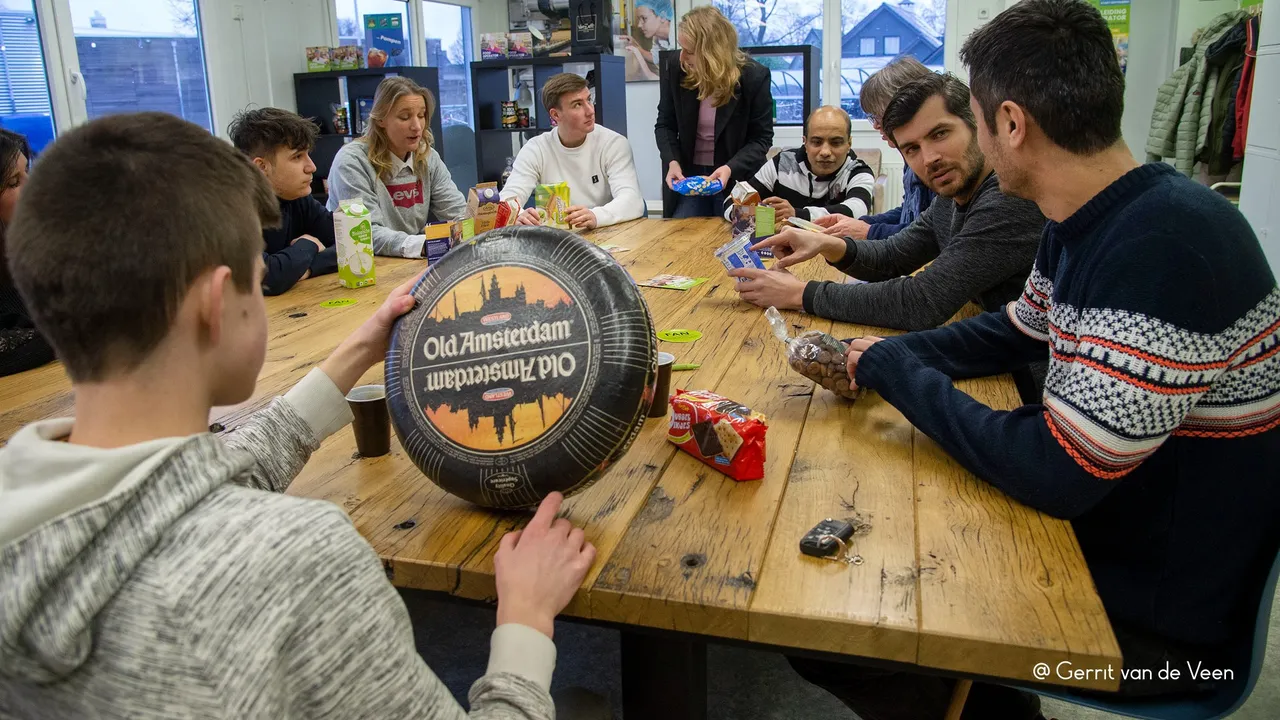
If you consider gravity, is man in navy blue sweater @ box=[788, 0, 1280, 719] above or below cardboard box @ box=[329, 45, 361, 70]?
below

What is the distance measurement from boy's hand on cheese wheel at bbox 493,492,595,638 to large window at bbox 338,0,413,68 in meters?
6.30

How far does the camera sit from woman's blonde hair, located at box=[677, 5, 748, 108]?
4480mm

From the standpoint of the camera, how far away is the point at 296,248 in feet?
9.61

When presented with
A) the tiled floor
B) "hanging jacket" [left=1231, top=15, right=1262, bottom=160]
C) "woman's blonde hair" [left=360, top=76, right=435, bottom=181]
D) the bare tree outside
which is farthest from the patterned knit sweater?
the bare tree outside

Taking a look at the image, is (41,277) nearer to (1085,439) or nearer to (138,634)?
(138,634)

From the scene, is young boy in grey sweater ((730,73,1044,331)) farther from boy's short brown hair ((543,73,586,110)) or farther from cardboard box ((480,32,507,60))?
cardboard box ((480,32,507,60))

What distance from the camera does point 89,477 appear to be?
72 cm

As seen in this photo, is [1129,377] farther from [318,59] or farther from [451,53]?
[451,53]

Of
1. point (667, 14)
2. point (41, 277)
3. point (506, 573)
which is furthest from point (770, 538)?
point (667, 14)

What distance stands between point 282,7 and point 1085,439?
633 cm

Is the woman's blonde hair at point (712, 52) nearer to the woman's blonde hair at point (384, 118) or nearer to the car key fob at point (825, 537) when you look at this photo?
the woman's blonde hair at point (384, 118)

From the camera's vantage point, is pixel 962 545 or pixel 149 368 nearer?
pixel 149 368

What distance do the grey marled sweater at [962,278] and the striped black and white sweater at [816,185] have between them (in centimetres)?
191

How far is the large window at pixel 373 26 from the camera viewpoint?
22.7ft
